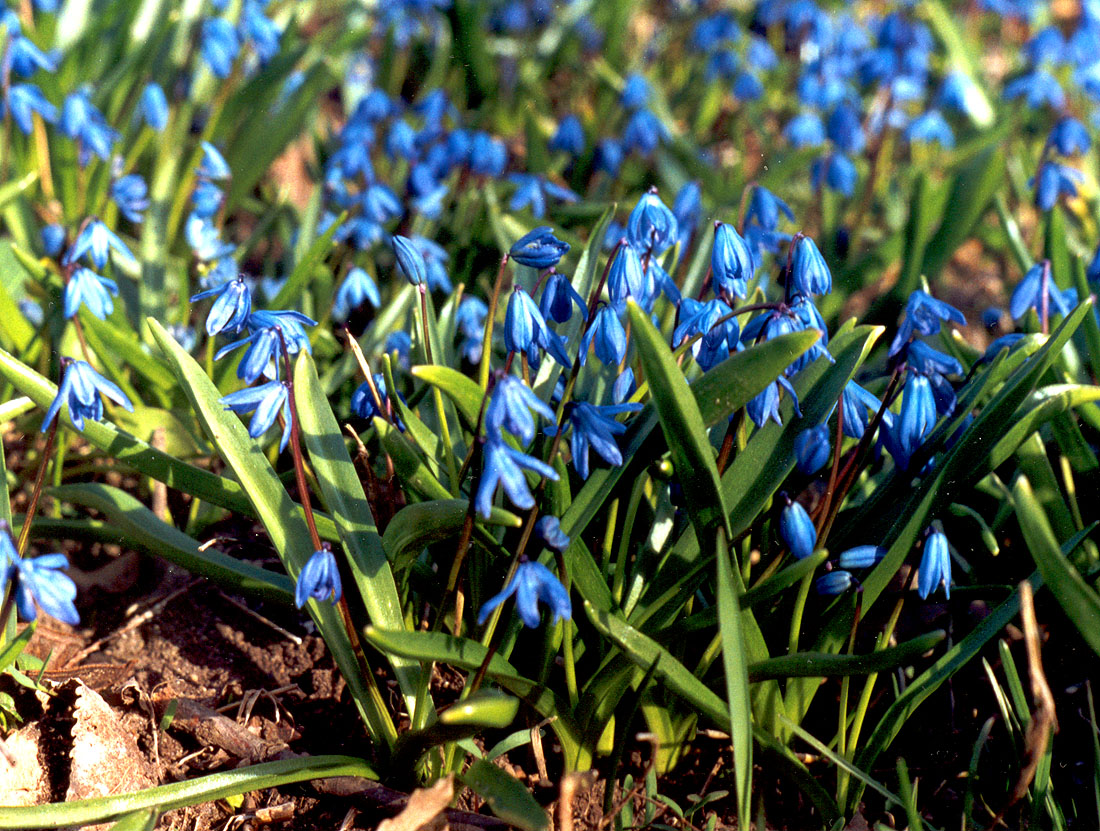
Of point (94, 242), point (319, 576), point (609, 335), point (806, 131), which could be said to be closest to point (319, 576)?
point (319, 576)

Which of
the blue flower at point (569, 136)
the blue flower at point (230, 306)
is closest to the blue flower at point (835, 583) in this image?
the blue flower at point (230, 306)

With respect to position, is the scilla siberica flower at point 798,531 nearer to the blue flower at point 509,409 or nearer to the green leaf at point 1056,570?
the green leaf at point 1056,570

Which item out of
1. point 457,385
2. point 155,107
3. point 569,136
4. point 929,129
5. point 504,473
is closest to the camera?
point 504,473

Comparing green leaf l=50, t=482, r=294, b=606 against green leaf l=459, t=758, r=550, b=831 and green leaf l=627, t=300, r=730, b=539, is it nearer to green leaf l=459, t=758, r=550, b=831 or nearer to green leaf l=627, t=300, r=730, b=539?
green leaf l=459, t=758, r=550, b=831

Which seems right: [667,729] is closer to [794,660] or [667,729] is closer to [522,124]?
[794,660]

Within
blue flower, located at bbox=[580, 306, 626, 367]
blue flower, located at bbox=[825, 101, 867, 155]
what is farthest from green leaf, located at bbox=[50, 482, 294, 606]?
blue flower, located at bbox=[825, 101, 867, 155]

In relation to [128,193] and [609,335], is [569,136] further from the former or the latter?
[609,335]
